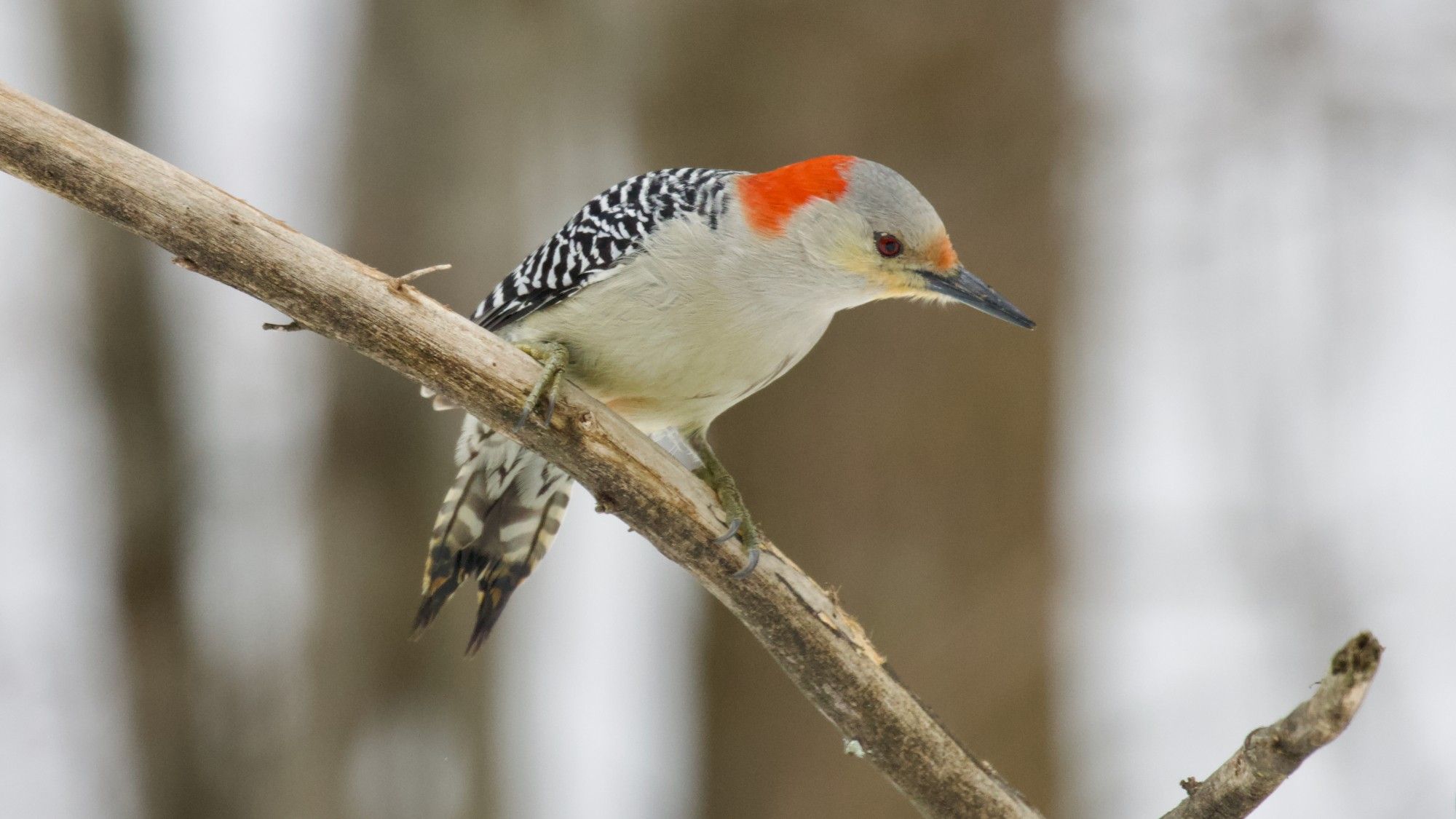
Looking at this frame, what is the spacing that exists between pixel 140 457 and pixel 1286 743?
5.65 m

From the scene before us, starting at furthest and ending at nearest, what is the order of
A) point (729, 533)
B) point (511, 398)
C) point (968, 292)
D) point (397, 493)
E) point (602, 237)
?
point (397, 493)
point (602, 237)
point (968, 292)
point (729, 533)
point (511, 398)

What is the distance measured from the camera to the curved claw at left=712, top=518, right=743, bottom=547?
378 centimetres

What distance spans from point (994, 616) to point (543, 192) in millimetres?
3626

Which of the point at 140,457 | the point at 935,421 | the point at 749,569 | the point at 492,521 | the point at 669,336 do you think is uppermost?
the point at 935,421

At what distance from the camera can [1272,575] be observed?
267 inches

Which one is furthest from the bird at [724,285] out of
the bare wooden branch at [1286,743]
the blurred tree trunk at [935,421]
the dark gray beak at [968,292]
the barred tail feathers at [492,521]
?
the blurred tree trunk at [935,421]

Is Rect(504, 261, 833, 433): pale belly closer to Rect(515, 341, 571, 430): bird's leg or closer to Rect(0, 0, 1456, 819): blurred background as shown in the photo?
Rect(515, 341, 571, 430): bird's leg

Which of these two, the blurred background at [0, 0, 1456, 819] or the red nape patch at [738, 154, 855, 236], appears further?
the blurred background at [0, 0, 1456, 819]

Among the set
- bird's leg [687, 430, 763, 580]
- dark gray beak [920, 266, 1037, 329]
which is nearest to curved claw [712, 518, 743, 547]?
bird's leg [687, 430, 763, 580]

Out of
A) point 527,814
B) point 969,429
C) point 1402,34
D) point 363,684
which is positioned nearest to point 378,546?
point 363,684

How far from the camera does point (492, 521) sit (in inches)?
182

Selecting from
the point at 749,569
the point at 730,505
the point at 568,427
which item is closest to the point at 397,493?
the point at 730,505

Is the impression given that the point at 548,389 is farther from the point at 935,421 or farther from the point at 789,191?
the point at 935,421

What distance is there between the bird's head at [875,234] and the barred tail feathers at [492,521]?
3.96 feet
